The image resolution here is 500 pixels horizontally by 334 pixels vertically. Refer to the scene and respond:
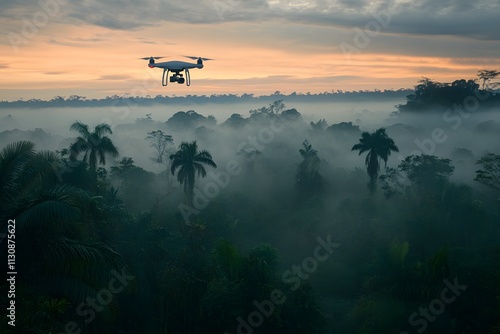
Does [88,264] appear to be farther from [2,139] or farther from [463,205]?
[2,139]

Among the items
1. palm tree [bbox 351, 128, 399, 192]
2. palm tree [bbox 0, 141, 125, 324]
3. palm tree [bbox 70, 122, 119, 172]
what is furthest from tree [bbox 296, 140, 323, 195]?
palm tree [bbox 0, 141, 125, 324]

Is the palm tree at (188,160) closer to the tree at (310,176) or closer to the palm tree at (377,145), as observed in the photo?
the palm tree at (377,145)

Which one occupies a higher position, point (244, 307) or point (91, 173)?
point (91, 173)

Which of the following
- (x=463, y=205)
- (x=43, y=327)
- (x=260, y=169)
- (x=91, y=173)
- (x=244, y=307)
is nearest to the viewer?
(x=43, y=327)

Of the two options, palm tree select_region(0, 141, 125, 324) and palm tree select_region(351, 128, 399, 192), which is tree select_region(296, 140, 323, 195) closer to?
palm tree select_region(351, 128, 399, 192)

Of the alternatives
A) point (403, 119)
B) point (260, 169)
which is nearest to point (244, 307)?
point (260, 169)

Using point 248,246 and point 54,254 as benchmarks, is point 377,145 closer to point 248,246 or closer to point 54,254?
point 248,246

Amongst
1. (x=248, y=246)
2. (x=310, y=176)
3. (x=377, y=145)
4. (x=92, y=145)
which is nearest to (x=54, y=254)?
(x=92, y=145)
